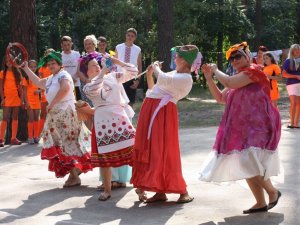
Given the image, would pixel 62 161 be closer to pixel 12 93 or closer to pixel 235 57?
pixel 235 57

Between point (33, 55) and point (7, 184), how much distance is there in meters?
5.05

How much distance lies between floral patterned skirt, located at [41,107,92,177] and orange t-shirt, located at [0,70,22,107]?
4.37 m

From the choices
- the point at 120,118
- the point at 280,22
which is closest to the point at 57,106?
the point at 120,118

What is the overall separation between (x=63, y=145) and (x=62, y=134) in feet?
0.47

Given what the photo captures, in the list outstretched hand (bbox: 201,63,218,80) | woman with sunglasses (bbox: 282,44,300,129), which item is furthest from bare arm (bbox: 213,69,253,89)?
woman with sunglasses (bbox: 282,44,300,129)

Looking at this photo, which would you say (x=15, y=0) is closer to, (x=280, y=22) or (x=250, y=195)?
(x=250, y=195)

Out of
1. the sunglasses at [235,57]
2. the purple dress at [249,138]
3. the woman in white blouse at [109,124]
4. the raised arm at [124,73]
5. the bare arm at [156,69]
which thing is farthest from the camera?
the raised arm at [124,73]

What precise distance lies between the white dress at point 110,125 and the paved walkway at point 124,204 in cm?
50

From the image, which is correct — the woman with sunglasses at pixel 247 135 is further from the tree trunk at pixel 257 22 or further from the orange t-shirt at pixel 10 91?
the tree trunk at pixel 257 22

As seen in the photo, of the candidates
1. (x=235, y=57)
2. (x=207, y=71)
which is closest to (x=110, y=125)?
(x=207, y=71)

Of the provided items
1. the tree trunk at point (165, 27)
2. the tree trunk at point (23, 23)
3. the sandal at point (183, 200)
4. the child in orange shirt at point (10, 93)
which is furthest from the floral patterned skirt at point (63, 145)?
the tree trunk at point (165, 27)

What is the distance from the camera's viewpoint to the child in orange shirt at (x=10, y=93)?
513 inches

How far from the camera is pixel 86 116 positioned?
27.8 ft

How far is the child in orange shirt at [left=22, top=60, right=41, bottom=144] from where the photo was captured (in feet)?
42.3
